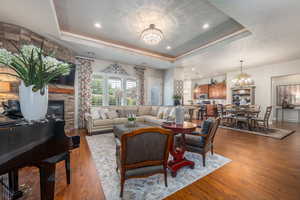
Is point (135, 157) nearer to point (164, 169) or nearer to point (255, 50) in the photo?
point (164, 169)

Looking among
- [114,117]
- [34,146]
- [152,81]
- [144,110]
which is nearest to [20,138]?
[34,146]

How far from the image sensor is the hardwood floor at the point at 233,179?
156 cm

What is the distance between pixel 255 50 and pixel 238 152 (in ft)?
12.6

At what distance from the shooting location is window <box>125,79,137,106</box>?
6359mm

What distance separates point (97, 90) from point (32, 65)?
15.6 feet

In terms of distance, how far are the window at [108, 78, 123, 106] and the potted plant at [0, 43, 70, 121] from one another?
4.81m

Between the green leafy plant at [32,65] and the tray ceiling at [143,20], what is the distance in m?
2.18

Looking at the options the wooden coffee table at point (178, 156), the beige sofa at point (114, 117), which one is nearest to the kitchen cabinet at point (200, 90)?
the beige sofa at point (114, 117)

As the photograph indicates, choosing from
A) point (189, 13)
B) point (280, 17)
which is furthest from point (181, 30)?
point (280, 17)

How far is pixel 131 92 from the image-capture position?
6.46 m

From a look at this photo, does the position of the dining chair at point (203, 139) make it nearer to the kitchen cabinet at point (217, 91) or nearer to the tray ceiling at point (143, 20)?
the tray ceiling at point (143, 20)

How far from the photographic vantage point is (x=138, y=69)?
257 inches

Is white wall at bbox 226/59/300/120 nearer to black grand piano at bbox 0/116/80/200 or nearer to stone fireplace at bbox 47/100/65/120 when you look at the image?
black grand piano at bbox 0/116/80/200

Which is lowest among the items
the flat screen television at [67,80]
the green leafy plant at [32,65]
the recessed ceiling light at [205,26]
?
the green leafy plant at [32,65]
